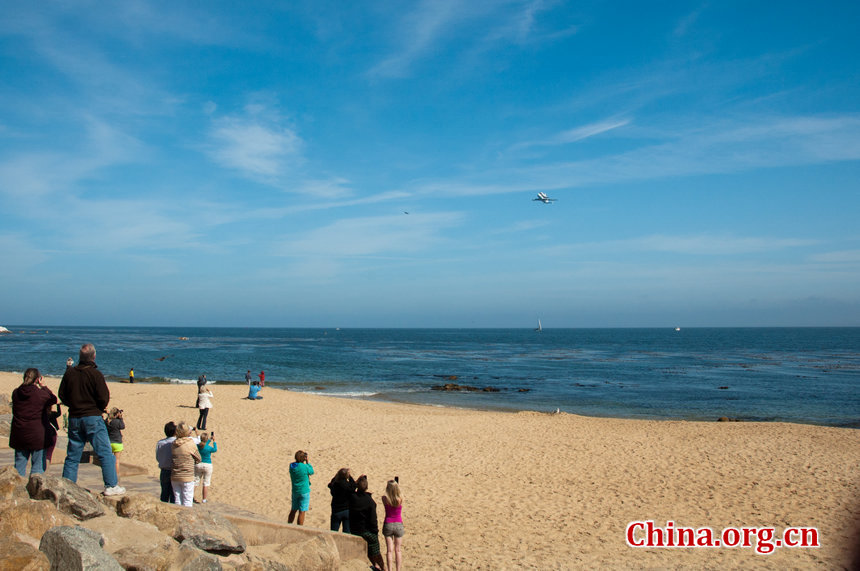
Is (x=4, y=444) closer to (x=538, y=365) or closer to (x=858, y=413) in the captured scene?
(x=858, y=413)

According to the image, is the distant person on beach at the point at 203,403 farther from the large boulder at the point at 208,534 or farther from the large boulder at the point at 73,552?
the large boulder at the point at 73,552

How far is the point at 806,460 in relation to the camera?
1569 cm

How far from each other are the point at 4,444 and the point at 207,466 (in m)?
3.80

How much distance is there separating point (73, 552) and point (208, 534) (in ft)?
6.36

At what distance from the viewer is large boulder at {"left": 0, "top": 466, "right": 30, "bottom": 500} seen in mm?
5499

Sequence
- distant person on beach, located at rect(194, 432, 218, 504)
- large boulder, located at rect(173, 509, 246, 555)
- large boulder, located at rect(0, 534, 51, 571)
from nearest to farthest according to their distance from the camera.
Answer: large boulder, located at rect(0, 534, 51, 571), large boulder, located at rect(173, 509, 246, 555), distant person on beach, located at rect(194, 432, 218, 504)

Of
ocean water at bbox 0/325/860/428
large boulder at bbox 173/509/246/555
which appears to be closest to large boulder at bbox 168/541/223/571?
large boulder at bbox 173/509/246/555

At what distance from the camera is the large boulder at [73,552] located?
13.7 ft

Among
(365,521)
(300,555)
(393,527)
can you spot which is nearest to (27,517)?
(300,555)

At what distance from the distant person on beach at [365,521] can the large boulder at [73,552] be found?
152 inches

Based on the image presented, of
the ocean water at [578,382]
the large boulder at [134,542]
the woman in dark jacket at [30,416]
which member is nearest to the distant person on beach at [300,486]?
the large boulder at [134,542]

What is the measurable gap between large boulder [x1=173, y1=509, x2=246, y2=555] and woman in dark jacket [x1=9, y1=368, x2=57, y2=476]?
2.18 metres

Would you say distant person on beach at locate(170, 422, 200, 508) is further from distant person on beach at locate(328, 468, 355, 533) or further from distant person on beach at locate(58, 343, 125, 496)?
distant person on beach at locate(328, 468, 355, 533)

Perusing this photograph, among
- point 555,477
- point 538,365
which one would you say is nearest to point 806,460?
point 555,477
